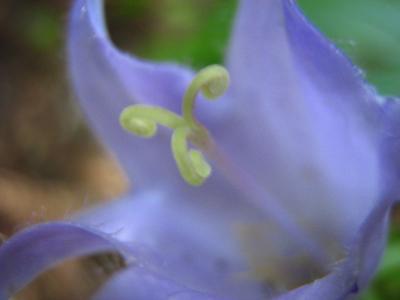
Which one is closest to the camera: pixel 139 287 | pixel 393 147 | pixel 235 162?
pixel 393 147

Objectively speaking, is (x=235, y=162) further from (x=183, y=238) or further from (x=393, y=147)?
(x=393, y=147)

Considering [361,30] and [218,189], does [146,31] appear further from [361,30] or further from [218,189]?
[218,189]

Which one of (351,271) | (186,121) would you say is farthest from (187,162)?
(351,271)

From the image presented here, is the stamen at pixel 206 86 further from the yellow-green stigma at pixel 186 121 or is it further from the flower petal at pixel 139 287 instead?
the flower petal at pixel 139 287

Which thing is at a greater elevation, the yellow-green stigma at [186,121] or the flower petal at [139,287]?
the yellow-green stigma at [186,121]

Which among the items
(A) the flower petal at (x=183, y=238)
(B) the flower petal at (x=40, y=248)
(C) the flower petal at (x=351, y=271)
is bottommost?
(A) the flower petal at (x=183, y=238)

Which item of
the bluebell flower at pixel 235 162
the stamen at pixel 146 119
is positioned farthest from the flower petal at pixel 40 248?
the stamen at pixel 146 119

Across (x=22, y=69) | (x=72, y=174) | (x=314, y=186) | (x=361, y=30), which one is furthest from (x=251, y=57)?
(x=22, y=69)
